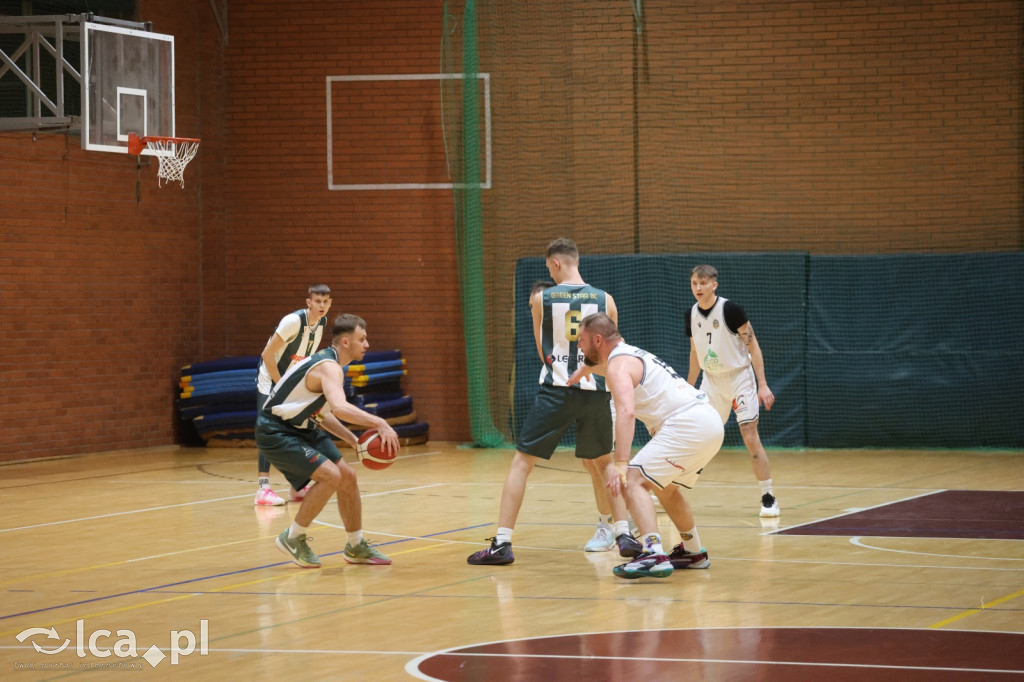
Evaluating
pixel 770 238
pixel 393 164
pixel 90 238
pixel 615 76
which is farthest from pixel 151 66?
pixel 770 238

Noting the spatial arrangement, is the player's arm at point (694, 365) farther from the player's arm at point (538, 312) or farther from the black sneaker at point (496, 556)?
the black sneaker at point (496, 556)

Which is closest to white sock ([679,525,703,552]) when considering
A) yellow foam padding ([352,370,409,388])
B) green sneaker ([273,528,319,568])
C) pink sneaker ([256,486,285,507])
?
green sneaker ([273,528,319,568])

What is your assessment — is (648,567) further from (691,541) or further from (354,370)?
(354,370)

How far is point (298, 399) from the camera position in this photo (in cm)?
845

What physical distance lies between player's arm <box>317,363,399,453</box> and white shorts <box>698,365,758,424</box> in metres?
3.74

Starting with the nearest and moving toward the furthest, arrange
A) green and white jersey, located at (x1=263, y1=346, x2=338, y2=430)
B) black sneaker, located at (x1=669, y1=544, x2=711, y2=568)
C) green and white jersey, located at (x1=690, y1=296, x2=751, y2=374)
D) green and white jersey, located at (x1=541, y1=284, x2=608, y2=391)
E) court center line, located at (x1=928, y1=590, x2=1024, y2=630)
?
court center line, located at (x1=928, y1=590, x2=1024, y2=630) < black sneaker, located at (x1=669, y1=544, x2=711, y2=568) < green and white jersey, located at (x1=263, y1=346, x2=338, y2=430) < green and white jersey, located at (x1=541, y1=284, x2=608, y2=391) < green and white jersey, located at (x1=690, y1=296, x2=751, y2=374)

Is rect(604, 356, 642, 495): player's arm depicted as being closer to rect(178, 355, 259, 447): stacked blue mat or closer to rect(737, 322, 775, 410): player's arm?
rect(737, 322, 775, 410): player's arm

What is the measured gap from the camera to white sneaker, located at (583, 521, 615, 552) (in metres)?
9.11

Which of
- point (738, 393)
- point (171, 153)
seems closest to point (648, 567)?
point (738, 393)

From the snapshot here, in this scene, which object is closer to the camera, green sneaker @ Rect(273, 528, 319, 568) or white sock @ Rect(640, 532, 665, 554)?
white sock @ Rect(640, 532, 665, 554)

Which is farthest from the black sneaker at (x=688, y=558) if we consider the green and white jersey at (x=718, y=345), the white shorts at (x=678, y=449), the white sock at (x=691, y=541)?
the green and white jersey at (x=718, y=345)

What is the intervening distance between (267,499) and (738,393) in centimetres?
428

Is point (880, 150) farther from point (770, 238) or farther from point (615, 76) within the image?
point (615, 76)

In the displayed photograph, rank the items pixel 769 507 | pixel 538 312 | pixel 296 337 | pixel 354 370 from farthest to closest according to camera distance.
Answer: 1. pixel 354 370
2. pixel 296 337
3. pixel 769 507
4. pixel 538 312
